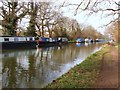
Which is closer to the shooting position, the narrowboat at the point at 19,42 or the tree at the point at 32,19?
the narrowboat at the point at 19,42

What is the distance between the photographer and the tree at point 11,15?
4088 cm

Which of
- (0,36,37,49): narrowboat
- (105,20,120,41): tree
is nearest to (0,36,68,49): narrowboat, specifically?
(0,36,37,49): narrowboat

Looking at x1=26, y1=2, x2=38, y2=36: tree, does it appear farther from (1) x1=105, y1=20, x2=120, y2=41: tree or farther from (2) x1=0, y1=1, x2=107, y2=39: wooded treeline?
(1) x1=105, y1=20, x2=120, y2=41: tree

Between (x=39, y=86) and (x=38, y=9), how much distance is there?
1569 inches

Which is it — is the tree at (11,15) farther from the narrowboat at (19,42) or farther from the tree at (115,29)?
the tree at (115,29)

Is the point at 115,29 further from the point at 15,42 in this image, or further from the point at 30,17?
the point at 30,17

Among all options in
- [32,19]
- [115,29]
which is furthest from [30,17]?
[115,29]

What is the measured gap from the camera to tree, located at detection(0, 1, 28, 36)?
40875 mm

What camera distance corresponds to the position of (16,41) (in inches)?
1479

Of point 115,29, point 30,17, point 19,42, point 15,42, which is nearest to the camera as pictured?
point 115,29

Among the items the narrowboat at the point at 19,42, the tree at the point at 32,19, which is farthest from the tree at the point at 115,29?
the tree at the point at 32,19

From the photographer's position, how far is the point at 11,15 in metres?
40.7

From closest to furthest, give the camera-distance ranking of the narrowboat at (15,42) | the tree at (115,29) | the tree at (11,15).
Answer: the tree at (115,29)
the narrowboat at (15,42)
the tree at (11,15)

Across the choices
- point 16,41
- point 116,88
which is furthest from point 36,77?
point 16,41
